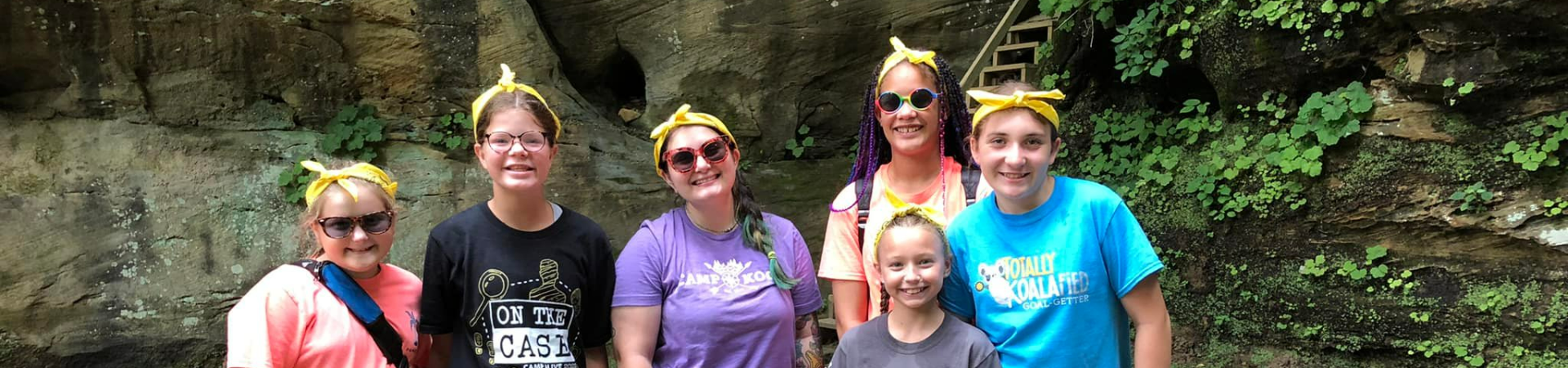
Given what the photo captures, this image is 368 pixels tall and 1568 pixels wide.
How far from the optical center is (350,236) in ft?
7.93

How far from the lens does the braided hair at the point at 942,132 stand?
A: 2.52m

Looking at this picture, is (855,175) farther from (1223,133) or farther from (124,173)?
(124,173)

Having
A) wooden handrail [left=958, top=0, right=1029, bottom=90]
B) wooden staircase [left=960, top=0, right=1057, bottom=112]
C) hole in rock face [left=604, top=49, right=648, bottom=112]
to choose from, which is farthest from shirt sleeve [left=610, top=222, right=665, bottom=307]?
hole in rock face [left=604, top=49, right=648, bottom=112]

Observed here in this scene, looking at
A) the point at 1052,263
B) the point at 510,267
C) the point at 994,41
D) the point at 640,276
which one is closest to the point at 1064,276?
the point at 1052,263

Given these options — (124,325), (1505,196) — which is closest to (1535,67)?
(1505,196)

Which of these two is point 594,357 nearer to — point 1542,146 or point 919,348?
point 919,348

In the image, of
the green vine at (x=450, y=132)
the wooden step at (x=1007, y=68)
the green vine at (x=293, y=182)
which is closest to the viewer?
the wooden step at (x=1007, y=68)

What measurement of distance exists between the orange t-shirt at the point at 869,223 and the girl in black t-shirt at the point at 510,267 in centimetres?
70

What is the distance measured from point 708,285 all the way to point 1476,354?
3668 millimetres

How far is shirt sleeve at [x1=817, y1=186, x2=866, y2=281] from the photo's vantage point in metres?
2.45

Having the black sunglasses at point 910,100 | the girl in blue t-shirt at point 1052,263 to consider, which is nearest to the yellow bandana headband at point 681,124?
the black sunglasses at point 910,100

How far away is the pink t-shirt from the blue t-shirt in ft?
5.33

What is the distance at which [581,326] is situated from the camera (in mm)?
2564

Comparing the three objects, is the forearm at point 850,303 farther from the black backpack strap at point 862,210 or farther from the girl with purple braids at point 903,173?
A: the black backpack strap at point 862,210
